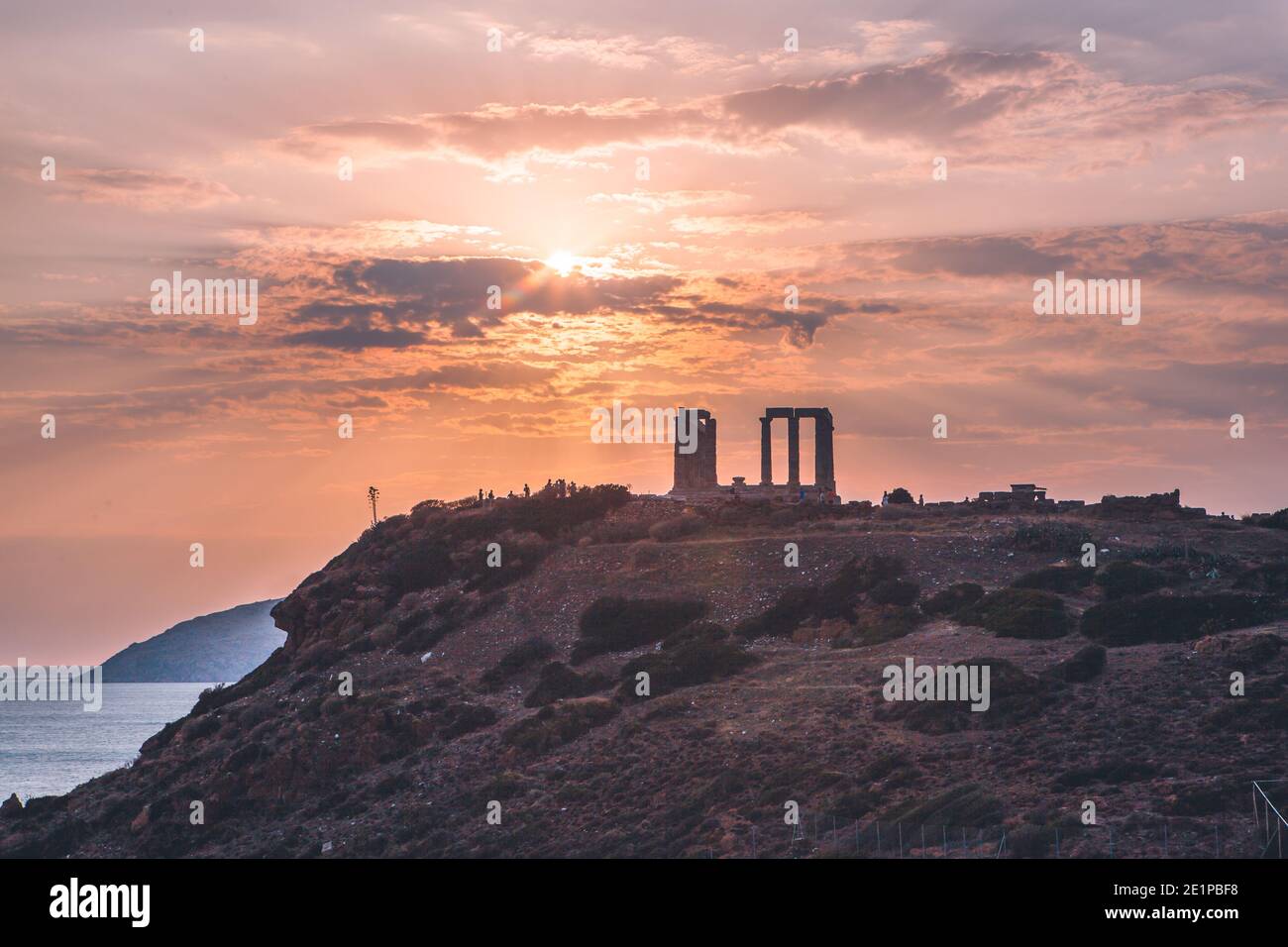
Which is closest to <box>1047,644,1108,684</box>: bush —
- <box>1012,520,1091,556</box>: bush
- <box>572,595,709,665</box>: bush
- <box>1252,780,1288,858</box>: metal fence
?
<box>1252,780,1288,858</box>: metal fence

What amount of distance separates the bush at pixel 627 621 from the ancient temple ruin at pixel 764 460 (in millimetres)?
21936

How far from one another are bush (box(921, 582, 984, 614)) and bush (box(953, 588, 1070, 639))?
676 mm

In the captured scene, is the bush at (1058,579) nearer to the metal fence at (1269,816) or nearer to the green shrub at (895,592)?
the green shrub at (895,592)

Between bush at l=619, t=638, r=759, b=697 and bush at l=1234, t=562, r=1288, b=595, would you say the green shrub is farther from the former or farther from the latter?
bush at l=1234, t=562, r=1288, b=595

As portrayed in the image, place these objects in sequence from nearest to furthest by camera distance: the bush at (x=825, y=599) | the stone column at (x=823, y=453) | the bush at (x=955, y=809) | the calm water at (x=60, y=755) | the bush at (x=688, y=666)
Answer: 1. the bush at (x=955, y=809)
2. the bush at (x=688, y=666)
3. the bush at (x=825, y=599)
4. the stone column at (x=823, y=453)
5. the calm water at (x=60, y=755)

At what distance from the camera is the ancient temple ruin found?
88562 mm

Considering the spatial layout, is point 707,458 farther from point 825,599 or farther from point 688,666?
point 688,666

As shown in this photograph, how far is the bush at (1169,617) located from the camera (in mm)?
53719

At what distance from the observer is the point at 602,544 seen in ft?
248

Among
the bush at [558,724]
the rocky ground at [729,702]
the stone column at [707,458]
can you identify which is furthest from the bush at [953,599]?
the stone column at [707,458]

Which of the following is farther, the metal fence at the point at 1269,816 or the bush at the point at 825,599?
the bush at the point at 825,599

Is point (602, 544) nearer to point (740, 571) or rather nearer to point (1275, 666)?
point (740, 571)

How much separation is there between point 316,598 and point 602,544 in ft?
51.0
